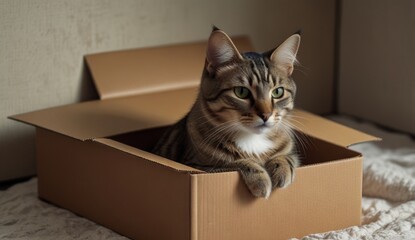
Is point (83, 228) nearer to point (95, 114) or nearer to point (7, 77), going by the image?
point (95, 114)

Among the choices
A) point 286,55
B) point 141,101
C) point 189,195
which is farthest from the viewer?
point 141,101

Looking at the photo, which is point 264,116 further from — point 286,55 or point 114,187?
point 114,187

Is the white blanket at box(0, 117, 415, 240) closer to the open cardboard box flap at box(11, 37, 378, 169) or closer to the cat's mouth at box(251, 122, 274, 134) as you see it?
the open cardboard box flap at box(11, 37, 378, 169)

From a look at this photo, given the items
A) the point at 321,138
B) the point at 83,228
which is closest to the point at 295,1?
the point at 321,138

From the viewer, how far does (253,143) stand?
187 centimetres

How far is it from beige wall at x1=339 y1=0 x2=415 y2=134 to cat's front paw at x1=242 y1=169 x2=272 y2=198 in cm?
102

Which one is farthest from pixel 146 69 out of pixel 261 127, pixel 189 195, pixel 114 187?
pixel 189 195

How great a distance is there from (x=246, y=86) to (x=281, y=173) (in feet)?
0.70

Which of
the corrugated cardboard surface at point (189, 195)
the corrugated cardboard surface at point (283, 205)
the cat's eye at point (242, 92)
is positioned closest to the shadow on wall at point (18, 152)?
the corrugated cardboard surface at point (189, 195)

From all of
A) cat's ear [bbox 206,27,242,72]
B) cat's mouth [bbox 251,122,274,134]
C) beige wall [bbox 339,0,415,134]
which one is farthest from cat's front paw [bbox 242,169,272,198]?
beige wall [bbox 339,0,415,134]

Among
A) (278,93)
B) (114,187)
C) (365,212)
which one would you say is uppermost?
(278,93)

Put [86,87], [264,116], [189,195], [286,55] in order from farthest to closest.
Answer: [86,87] < [286,55] < [264,116] < [189,195]

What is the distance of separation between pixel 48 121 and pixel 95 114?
0.13 metres

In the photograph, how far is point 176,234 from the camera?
173cm
